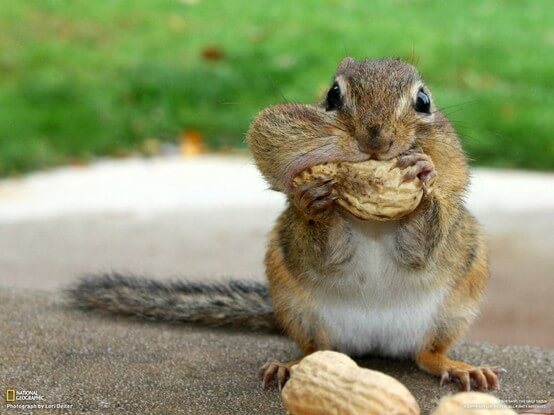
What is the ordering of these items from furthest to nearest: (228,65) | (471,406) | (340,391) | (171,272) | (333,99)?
(228,65) → (171,272) → (333,99) → (340,391) → (471,406)

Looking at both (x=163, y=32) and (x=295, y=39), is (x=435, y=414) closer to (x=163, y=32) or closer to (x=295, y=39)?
(x=295, y=39)

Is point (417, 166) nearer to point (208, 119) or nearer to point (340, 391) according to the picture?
point (340, 391)

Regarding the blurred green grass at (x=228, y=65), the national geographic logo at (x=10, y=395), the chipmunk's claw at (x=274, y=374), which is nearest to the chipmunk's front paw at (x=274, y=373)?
the chipmunk's claw at (x=274, y=374)

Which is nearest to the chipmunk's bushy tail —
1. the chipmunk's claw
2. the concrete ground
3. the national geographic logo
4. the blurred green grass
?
the concrete ground

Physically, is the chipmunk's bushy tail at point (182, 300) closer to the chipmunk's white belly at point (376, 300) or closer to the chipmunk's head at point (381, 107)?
the chipmunk's white belly at point (376, 300)

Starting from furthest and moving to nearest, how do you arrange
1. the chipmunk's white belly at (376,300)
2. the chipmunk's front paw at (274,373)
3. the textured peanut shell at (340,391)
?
the chipmunk's front paw at (274,373)
the chipmunk's white belly at (376,300)
the textured peanut shell at (340,391)

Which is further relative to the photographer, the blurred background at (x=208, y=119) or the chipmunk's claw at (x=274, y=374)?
the blurred background at (x=208, y=119)

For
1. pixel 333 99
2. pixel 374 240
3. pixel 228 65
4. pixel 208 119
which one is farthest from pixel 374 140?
pixel 228 65
